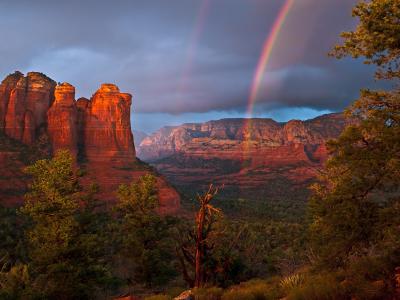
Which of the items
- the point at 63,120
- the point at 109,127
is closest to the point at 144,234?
the point at 63,120

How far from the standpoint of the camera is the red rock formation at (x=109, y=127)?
92188 mm

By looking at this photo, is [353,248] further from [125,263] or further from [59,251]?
[125,263]

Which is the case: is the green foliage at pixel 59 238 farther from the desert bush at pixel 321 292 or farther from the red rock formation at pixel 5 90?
the red rock formation at pixel 5 90

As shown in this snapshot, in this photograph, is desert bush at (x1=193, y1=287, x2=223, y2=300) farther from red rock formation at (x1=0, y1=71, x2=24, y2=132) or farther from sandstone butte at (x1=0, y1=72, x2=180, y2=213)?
red rock formation at (x1=0, y1=71, x2=24, y2=132)

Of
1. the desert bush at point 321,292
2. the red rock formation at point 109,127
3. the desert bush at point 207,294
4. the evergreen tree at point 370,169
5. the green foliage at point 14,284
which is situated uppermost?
the red rock formation at point 109,127

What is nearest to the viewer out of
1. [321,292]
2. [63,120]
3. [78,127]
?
[321,292]

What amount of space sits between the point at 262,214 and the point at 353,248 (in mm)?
66694

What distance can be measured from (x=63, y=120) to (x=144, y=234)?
70.4 metres

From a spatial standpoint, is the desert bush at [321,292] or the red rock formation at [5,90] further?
the red rock formation at [5,90]

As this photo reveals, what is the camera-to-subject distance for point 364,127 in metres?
11.9

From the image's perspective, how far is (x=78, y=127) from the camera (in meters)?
94.9

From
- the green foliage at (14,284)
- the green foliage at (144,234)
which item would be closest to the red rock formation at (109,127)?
the green foliage at (144,234)

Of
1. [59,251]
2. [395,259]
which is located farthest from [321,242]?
[59,251]

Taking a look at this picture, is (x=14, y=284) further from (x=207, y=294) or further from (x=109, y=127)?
(x=109, y=127)
